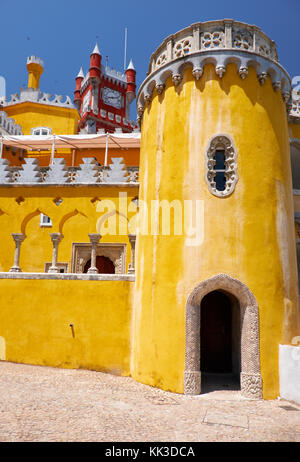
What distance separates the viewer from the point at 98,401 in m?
7.99

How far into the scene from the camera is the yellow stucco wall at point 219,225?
31.0 ft

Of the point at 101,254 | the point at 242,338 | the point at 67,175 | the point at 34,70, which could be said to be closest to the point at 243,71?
the point at 67,175

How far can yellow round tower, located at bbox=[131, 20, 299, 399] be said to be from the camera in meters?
9.35

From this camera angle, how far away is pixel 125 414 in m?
7.24

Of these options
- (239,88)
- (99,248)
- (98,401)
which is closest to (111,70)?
(99,248)

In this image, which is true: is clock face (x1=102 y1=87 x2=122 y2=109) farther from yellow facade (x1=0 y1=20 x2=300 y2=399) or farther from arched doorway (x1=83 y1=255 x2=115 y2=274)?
yellow facade (x1=0 y1=20 x2=300 y2=399)

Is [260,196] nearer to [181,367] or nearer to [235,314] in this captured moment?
[235,314]

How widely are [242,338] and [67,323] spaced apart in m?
5.33

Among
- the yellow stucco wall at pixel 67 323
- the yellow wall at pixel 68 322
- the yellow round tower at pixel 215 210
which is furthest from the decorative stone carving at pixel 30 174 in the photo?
the yellow round tower at pixel 215 210

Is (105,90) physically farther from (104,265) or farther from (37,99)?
(104,265)

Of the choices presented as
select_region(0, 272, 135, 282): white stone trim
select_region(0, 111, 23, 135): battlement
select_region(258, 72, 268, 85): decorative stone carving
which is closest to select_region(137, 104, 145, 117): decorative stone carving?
select_region(258, 72, 268, 85): decorative stone carving

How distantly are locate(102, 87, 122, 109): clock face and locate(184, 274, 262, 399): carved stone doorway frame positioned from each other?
97.5ft

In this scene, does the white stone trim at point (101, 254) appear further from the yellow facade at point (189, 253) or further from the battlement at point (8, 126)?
the battlement at point (8, 126)

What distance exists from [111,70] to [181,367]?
34.1m
